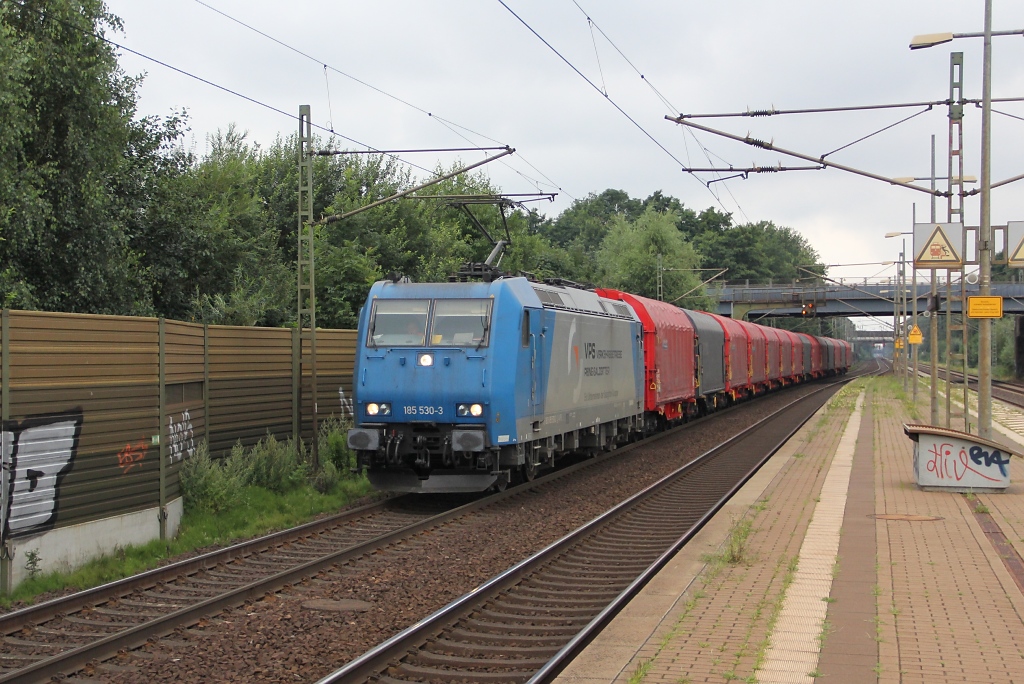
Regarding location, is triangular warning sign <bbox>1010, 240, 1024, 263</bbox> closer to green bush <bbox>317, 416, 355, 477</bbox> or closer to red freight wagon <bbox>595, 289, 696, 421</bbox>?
red freight wagon <bbox>595, 289, 696, 421</bbox>

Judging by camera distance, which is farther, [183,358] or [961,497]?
[961,497]

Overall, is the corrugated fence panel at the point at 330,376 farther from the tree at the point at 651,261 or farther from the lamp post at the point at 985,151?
the tree at the point at 651,261

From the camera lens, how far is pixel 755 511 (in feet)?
43.8

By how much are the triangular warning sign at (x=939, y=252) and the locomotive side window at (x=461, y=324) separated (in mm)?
8036

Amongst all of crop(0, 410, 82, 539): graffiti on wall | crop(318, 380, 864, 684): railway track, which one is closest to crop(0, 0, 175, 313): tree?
crop(0, 410, 82, 539): graffiti on wall

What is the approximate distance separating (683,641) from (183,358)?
25.8 feet

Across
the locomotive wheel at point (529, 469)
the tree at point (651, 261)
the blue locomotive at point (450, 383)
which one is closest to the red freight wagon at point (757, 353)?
the tree at point (651, 261)

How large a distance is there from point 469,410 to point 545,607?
203 inches

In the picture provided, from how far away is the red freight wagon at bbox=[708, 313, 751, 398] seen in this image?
3447cm

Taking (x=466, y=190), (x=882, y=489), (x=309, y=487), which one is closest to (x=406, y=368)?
(x=309, y=487)

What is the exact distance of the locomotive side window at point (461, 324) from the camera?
13977 mm

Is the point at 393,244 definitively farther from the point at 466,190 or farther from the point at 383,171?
the point at 466,190

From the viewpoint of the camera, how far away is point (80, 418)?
1010 centimetres

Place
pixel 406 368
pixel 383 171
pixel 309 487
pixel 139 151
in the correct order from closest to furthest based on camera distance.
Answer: pixel 406 368, pixel 309 487, pixel 139 151, pixel 383 171
